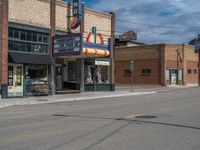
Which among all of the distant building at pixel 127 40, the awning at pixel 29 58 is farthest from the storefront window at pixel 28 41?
the distant building at pixel 127 40

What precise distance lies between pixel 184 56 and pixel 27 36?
31.3 metres

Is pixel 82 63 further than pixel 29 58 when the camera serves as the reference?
Yes

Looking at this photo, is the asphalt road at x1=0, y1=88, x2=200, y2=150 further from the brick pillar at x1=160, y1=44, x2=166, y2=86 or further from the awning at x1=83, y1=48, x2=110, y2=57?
the brick pillar at x1=160, y1=44, x2=166, y2=86

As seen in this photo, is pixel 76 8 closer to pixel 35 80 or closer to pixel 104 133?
pixel 35 80

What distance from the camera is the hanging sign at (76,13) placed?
28031 mm

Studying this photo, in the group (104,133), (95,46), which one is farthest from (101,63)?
(104,133)

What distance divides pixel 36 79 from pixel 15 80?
2.22m

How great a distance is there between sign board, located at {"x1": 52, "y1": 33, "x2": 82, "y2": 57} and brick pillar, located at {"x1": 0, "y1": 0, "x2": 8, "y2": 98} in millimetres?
4696

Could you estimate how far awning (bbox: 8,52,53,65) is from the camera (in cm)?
2380

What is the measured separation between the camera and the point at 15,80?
24.6 meters

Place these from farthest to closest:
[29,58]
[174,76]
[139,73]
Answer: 1. [139,73]
2. [174,76]
3. [29,58]

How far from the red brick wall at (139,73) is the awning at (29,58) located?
80.4 feet

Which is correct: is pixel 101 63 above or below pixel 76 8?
below

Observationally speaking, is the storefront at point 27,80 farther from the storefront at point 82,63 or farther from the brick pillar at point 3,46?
the storefront at point 82,63
